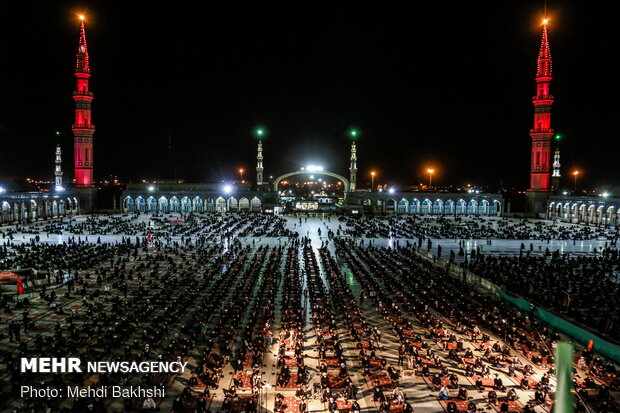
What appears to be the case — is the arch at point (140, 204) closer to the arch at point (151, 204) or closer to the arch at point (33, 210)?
the arch at point (151, 204)

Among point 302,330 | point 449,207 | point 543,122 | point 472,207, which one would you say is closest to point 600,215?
point 543,122

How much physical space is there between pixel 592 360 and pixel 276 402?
10630 mm

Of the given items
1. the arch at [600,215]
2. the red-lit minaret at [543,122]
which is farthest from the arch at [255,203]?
the arch at [600,215]

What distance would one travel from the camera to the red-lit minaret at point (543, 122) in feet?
257

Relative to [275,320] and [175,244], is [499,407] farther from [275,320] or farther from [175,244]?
[175,244]

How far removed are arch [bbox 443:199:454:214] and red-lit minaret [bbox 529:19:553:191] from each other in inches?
578

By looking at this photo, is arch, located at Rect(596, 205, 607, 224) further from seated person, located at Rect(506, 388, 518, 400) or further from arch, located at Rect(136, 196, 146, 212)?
arch, located at Rect(136, 196, 146, 212)

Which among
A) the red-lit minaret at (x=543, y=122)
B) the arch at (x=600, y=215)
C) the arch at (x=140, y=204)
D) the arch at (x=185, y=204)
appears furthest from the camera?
the arch at (x=185, y=204)

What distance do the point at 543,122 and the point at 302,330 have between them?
77957mm

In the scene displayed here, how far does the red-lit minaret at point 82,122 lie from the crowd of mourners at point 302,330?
52428mm

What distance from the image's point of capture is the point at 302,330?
17.2 metres

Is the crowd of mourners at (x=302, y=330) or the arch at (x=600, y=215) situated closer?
the crowd of mourners at (x=302, y=330)

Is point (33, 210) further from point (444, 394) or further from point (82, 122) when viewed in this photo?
point (444, 394)

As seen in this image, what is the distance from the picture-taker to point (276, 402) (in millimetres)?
11570
